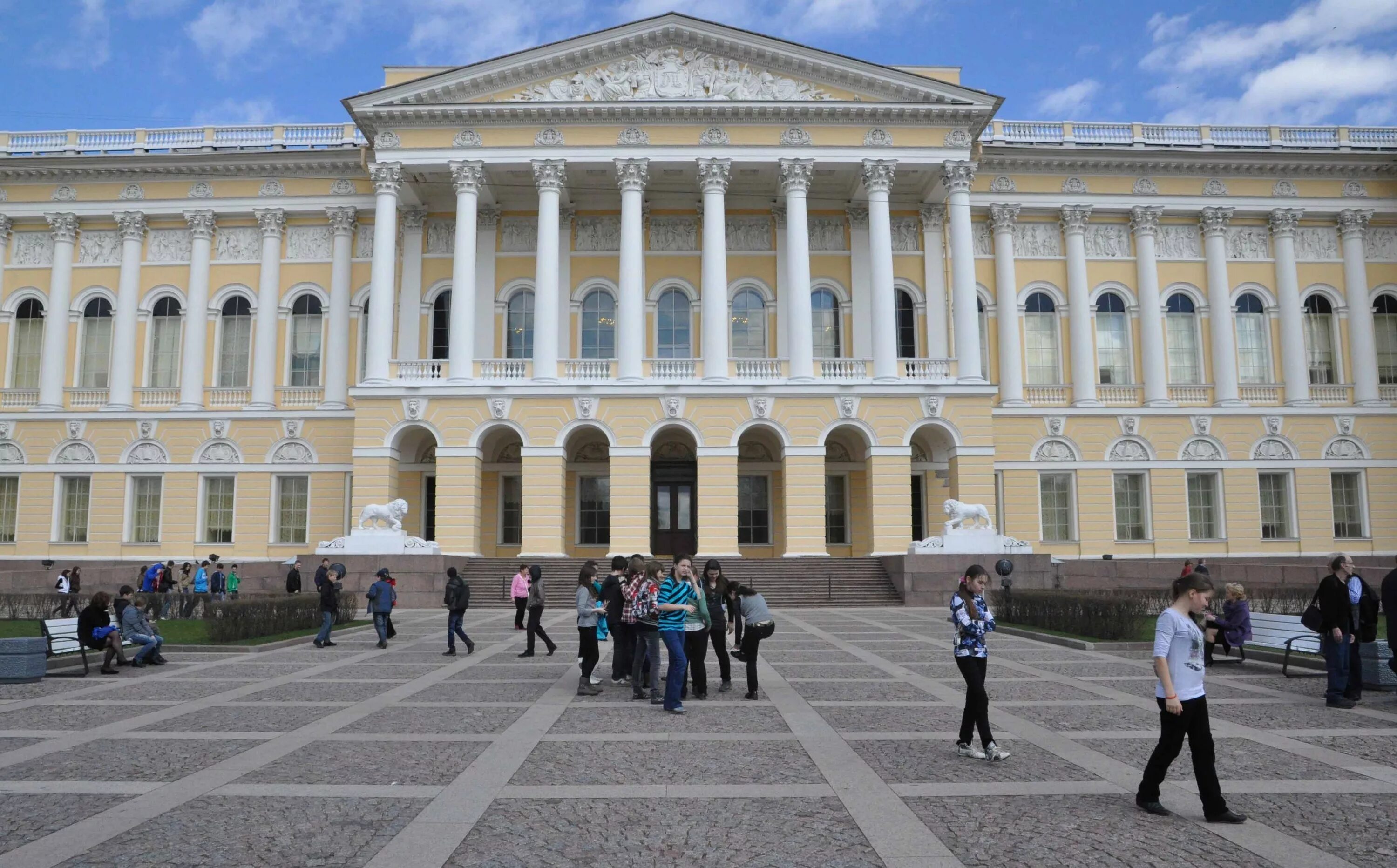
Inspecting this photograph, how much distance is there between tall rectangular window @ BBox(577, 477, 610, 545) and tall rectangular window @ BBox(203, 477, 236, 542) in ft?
43.2

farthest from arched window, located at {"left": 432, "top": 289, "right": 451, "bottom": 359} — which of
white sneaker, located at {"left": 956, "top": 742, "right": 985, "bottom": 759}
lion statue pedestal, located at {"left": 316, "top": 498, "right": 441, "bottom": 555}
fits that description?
white sneaker, located at {"left": 956, "top": 742, "right": 985, "bottom": 759}

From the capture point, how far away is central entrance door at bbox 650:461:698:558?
39000 mm

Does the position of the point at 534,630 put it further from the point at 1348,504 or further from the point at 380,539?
the point at 1348,504

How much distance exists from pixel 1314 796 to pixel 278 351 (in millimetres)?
39068

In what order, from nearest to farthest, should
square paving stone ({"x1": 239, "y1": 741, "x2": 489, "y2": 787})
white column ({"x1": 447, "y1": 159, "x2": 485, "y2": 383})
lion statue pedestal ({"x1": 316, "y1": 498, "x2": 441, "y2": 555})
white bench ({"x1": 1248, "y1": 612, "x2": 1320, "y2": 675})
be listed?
square paving stone ({"x1": 239, "y1": 741, "x2": 489, "y2": 787}) < white bench ({"x1": 1248, "y1": 612, "x2": 1320, "y2": 675}) < lion statue pedestal ({"x1": 316, "y1": 498, "x2": 441, "y2": 555}) < white column ({"x1": 447, "y1": 159, "x2": 485, "y2": 383})

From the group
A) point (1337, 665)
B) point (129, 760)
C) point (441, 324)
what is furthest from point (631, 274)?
Result: point (129, 760)

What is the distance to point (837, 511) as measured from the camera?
39.4 meters

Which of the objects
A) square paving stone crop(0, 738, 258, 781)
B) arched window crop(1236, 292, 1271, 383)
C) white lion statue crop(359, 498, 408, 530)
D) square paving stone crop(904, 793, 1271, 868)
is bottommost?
square paving stone crop(904, 793, 1271, 868)

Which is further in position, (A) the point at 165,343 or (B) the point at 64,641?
(A) the point at 165,343

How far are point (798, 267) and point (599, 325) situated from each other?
851cm

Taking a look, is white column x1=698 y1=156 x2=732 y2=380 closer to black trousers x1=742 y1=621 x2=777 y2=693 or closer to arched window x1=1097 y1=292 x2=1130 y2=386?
arched window x1=1097 y1=292 x2=1130 y2=386

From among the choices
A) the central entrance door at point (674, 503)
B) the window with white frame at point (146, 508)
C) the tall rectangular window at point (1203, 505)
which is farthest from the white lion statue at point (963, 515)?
the window with white frame at point (146, 508)

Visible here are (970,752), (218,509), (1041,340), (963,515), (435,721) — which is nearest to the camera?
(970,752)

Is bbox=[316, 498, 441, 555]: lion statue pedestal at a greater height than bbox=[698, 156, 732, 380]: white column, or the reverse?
bbox=[698, 156, 732, 380]: white column
